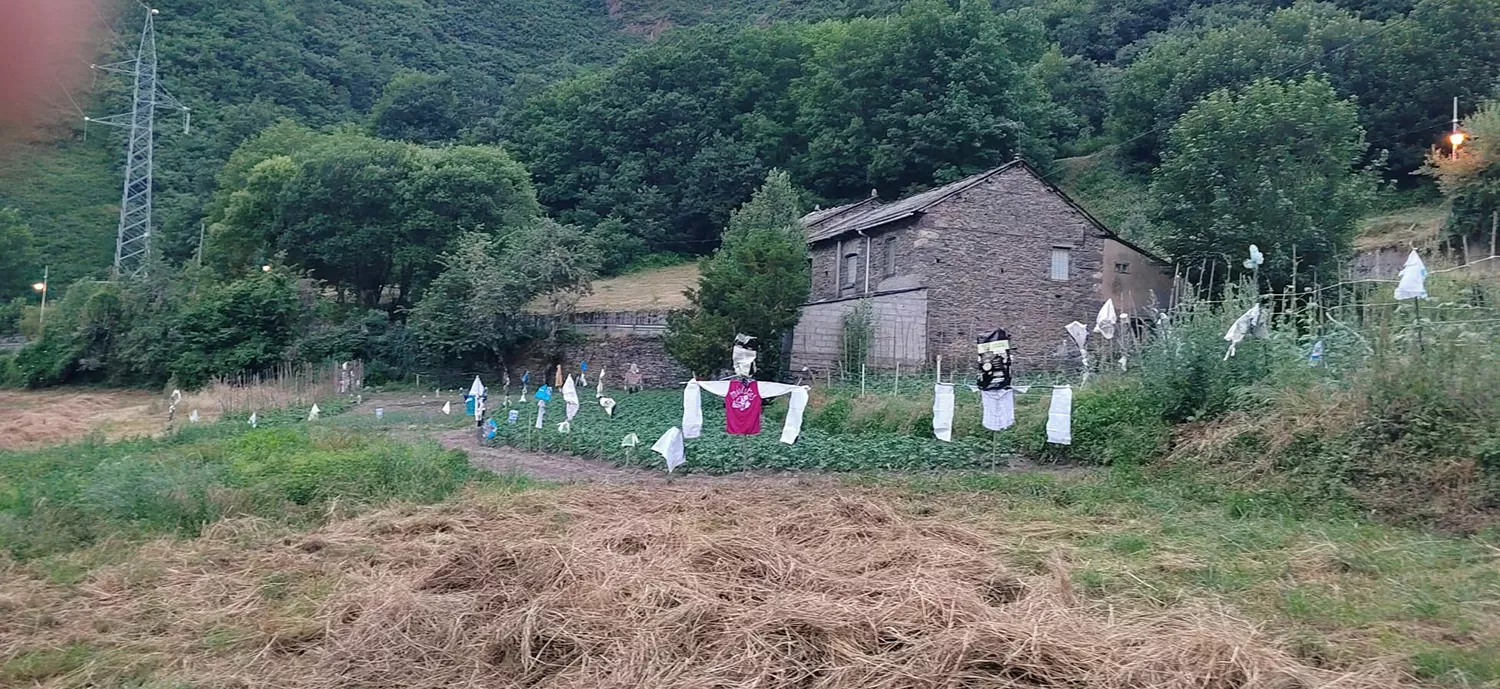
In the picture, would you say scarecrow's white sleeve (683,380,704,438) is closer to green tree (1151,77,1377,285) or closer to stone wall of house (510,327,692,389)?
stone wall of house (510,327,692,389)

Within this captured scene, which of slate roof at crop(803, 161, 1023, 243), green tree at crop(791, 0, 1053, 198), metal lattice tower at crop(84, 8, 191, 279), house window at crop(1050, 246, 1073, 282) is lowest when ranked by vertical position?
metal lattice tower at crop(84, 8, 191, 279)

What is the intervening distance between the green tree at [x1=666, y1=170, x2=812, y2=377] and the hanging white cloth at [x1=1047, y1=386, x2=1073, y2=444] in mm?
12008

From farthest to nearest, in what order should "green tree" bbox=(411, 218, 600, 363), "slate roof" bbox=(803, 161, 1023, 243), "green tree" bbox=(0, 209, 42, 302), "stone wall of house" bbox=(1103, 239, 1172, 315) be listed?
"green tree" bbox=(411, 218, 600, 363)
"stone wall of house" bbox=(1103, 239, 1172, 315)
"slate roof" bbox=(803, 161, 1023, 243)
"green tree" bbox=(0, 209, 42, 302)

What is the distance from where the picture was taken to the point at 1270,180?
26.1 metres

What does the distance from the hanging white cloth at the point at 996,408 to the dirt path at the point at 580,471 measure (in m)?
2.52

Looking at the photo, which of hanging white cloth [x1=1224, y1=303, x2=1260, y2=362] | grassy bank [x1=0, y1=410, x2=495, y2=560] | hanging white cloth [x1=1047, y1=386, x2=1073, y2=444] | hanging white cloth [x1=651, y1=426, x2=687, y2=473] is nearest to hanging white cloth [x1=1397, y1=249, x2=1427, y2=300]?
hanging white cloth [x1=1224, y1=303, x2=1260, y2=362]

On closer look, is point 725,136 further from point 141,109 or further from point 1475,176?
point 141,109

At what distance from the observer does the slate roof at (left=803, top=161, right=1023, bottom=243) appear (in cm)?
2786

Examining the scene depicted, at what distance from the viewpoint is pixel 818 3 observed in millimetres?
73375

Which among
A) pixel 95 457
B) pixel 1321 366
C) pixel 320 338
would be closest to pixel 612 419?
pixel 95 457

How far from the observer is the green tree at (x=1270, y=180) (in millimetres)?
25797

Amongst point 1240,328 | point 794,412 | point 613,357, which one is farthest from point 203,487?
point 613,357

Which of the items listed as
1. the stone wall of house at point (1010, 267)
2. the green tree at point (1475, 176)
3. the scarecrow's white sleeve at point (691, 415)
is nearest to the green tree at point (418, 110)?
the stone wall of house at point (1010, 267)

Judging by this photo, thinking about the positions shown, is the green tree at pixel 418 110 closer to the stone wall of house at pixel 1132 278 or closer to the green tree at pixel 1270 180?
the stone wall of house at pixel 1132 278
